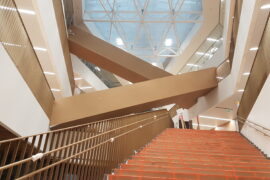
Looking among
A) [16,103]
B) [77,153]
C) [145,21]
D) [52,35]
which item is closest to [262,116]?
[77,153]

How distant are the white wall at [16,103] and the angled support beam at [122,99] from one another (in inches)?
97.4

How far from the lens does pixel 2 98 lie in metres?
5.84

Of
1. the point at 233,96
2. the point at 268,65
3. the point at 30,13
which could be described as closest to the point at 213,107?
the point at 233,96

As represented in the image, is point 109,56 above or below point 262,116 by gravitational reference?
above

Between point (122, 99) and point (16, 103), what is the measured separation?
5941mm

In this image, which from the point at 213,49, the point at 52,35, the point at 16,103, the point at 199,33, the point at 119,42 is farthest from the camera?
the point at 119,42

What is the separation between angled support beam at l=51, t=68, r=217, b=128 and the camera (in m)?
11.2

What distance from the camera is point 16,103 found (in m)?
6.73

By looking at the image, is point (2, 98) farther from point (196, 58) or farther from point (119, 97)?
point (196, 58)

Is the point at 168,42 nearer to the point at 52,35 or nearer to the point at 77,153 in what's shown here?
the point at 52,35

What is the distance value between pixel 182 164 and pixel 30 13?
7.56m

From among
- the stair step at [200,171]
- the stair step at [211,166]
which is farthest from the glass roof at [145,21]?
the stair step at [200,171]

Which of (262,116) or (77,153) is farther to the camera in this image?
(262,116)

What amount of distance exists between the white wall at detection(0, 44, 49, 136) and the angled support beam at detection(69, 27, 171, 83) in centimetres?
736
